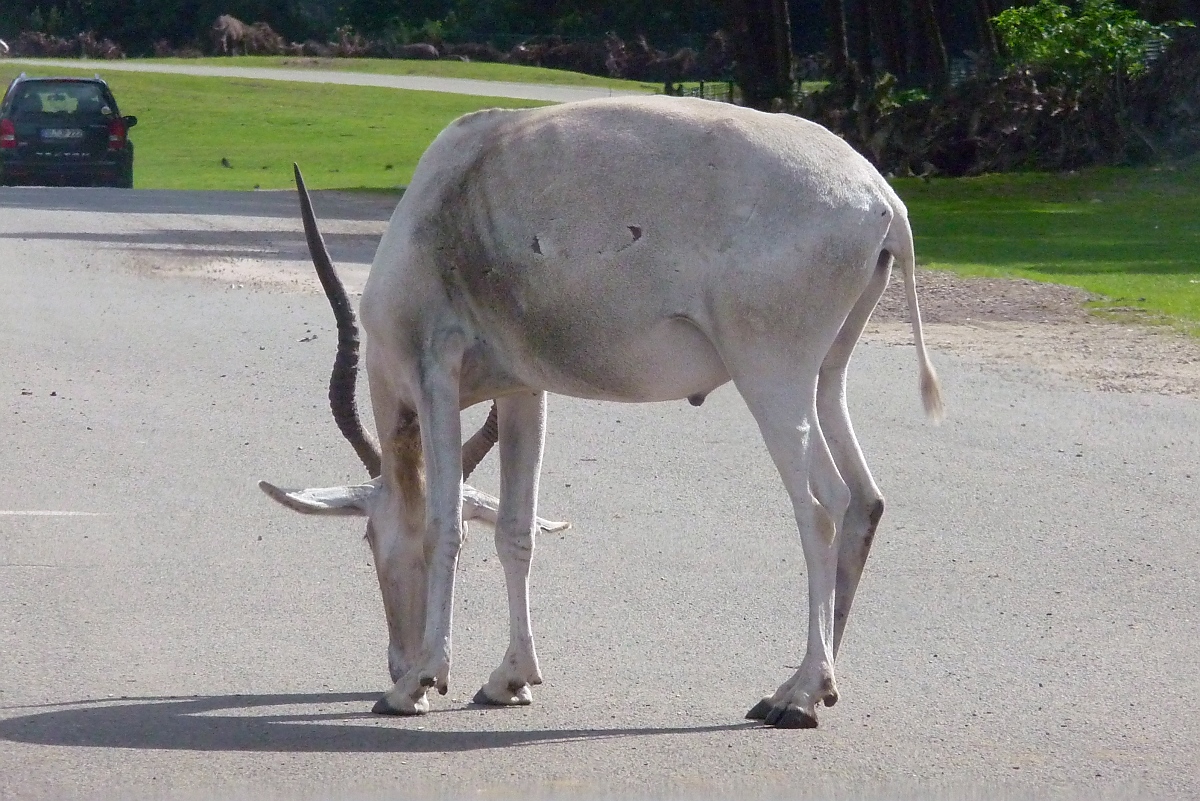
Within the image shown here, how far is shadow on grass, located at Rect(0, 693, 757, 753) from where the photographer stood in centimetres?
522

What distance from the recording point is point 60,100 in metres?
28.3

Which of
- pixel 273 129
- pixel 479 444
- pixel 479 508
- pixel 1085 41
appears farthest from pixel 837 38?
pixel 479 508

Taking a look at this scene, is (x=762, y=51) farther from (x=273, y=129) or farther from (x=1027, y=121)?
(x=273, y=129)

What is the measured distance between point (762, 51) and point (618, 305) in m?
29.9

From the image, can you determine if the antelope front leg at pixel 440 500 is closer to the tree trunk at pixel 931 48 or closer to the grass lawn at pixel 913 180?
the grass lawn at pixel 913 180

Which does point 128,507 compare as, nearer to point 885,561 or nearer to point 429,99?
point 885,561

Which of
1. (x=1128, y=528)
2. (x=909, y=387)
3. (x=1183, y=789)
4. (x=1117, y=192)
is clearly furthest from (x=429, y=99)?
(x=1183, y=789)

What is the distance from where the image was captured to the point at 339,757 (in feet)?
Result: 16.7

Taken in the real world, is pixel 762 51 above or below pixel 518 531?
below

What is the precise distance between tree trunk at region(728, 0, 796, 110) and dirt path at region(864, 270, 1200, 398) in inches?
660

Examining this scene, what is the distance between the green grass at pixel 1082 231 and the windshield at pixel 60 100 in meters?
12.6

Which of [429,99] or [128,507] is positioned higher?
[128,507]

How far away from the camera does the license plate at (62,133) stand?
28.0 m

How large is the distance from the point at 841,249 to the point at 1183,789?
5.77 ft
